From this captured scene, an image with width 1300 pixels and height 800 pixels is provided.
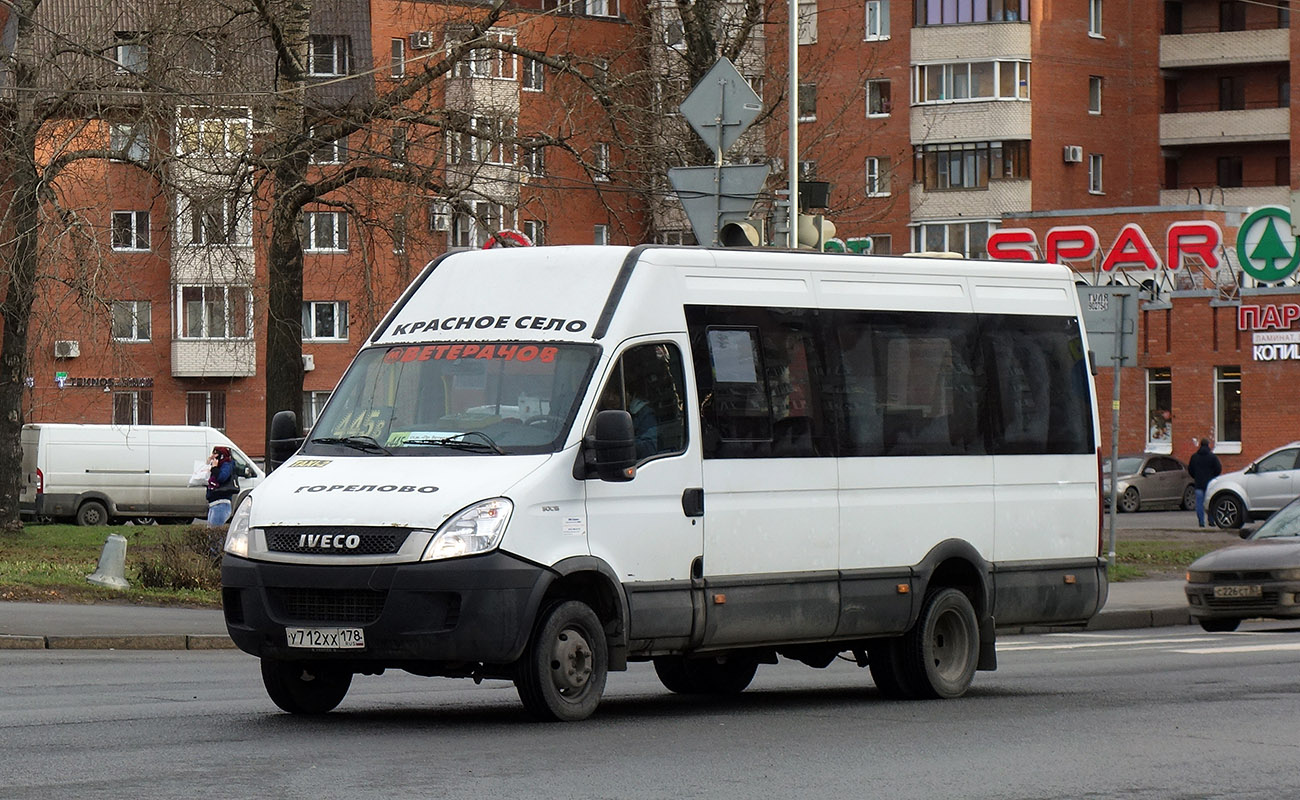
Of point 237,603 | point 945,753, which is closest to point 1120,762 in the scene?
point 945,753

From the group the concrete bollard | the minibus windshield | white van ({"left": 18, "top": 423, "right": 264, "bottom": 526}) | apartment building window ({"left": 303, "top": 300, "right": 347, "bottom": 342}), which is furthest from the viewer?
apartment building window ({"left": 303, "top": 300, "right": 347, "bottom": 342})

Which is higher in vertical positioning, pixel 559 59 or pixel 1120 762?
pixel 559 59

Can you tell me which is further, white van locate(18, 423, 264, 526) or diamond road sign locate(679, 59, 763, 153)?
white van locate(18, 423, 264, 526)

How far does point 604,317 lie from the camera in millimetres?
11867

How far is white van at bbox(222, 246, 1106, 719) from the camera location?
11.0 m

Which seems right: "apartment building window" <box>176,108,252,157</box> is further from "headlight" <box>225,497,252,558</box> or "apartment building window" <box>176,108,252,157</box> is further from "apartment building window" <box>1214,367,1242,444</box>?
"apartment building window" <box>1214,367,1242,444</box>

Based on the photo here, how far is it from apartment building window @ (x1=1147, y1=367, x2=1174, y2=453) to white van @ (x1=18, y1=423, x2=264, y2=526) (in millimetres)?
27063

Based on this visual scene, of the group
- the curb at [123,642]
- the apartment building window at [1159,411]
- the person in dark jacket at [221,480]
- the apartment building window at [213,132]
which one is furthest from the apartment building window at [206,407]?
the curb at [123,642]

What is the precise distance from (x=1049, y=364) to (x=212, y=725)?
6.43 m

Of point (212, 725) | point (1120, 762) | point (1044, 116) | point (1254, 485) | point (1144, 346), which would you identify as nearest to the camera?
point (1120, 762)

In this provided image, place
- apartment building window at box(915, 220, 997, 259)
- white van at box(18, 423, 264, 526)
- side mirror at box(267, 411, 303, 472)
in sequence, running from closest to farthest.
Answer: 1. side mirror at box(267, 411, 303, 472)
2. white van at box(18, 423, 264, 526)
3. apartment building window at box(915, 220, 997, 259)

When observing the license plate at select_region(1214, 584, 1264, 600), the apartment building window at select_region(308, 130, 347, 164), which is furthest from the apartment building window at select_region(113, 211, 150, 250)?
the license plate at select_region(1214, 584, 1264, 600)

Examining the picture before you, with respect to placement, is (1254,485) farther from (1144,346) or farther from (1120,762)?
(1120,762)

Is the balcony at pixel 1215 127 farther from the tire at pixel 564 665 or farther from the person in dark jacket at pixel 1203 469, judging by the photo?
the tire at pixel 564 665
